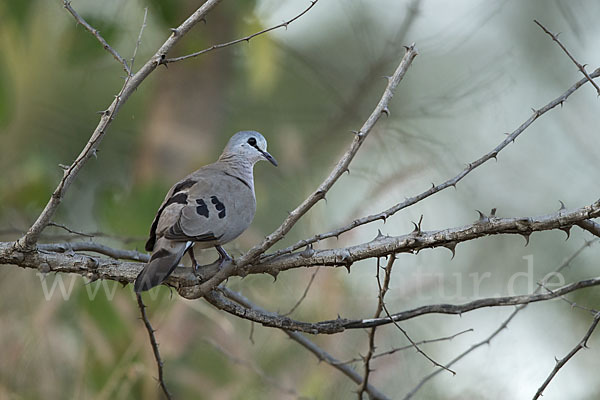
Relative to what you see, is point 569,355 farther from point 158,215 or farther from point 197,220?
point 158,215

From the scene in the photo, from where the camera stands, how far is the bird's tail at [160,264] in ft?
7.11

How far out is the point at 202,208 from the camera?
2.63 m

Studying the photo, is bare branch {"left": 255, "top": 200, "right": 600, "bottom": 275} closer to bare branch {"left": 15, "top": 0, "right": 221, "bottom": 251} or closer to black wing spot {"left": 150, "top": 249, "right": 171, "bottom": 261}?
black wing spot {"left": 150, "top": 249, "right": 171, "bottom": 261}

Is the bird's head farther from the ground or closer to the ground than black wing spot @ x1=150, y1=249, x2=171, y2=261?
farther from the ground

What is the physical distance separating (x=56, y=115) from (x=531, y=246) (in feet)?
14.3

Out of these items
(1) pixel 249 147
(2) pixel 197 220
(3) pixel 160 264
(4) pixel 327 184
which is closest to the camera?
(4) pixel 327 184

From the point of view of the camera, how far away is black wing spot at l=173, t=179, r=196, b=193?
9.24ft

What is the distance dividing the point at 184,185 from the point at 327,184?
1.12 meters

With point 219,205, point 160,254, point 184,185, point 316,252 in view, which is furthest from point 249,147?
point 316,252

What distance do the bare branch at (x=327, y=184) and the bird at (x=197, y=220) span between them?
0.29 m

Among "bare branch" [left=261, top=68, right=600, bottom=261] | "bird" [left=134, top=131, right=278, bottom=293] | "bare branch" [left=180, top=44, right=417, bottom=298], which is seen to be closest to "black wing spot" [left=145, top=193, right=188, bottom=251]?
"bird" [left=134, top=131, right=278, bottom=293]

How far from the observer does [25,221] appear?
4402 millimetres

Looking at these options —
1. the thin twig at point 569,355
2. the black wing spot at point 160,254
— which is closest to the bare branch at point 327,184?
Result: the black wing spot at point 160,254

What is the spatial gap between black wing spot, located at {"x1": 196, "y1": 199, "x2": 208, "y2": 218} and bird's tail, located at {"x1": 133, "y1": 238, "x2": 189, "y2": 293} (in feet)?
0.48
